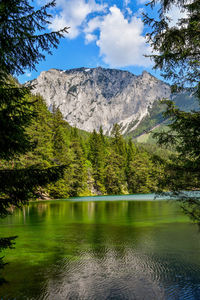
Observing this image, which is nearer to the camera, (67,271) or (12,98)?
(12,98)

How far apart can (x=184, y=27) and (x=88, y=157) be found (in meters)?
54.0

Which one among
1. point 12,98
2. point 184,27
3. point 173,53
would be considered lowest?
point 12,98

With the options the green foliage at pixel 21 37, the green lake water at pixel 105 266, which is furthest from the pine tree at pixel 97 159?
the green foliage at pixel 21 37

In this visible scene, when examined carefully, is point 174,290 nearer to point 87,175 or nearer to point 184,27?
point 184,27

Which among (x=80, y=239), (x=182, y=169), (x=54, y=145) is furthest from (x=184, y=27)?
(x=54, y=145)

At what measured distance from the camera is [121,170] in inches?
2370

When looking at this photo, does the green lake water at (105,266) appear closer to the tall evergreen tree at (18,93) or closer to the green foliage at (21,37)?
the tall evergreen tree at (18,93)

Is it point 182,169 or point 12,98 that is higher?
point 12,98

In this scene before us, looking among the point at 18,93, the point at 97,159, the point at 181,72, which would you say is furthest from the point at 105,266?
the point at 97,159

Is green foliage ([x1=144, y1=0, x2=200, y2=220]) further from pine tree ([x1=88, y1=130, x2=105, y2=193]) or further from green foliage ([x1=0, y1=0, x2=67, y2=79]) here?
Answer: pine tree ([x1=88, y1=130, x2=105, y2=193])

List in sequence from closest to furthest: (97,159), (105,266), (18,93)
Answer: (18,93)
(105,266)
(97,159)

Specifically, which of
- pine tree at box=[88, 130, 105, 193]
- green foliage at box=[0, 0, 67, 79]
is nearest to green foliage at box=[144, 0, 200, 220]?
green foliage at box=[0, 0, 67, 79]

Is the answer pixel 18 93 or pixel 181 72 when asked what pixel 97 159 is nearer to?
pixel 181 72

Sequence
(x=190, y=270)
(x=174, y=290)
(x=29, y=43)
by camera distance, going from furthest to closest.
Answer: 1. (x=190, y=270)
2. (x=174, y=290)
3. (x=29, y=43)
